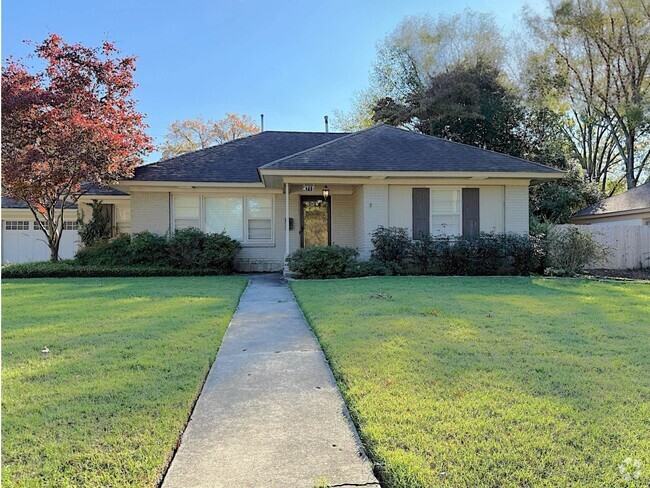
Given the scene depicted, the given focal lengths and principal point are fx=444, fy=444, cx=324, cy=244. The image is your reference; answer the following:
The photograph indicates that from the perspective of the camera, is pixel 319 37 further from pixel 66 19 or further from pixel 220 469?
pixel 220 469

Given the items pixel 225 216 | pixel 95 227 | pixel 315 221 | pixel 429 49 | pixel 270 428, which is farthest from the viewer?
pixel 429 49

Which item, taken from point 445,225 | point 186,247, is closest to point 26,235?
point 186,247

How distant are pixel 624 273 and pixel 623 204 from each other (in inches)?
243

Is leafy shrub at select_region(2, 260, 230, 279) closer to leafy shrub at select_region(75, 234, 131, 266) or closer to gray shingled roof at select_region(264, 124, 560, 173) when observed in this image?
leafy shrub at select_region(75, 234, 131, 266)

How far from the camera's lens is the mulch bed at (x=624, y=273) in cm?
1295

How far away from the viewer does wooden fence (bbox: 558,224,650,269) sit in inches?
613

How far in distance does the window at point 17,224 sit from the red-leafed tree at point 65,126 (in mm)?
6758

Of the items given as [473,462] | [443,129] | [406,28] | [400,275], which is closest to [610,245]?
[400,275]

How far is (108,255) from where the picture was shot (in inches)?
524

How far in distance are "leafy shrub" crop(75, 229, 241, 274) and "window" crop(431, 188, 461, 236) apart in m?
6.14

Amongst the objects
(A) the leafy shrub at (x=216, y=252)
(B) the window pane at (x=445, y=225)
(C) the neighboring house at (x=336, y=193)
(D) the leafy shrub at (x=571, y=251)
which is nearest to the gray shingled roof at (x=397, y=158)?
(C) the neighboring house at (x=336, y=193)

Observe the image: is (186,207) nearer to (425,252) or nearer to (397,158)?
(397,158)

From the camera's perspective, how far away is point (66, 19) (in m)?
13.8

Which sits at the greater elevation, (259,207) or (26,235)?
(259,207)
